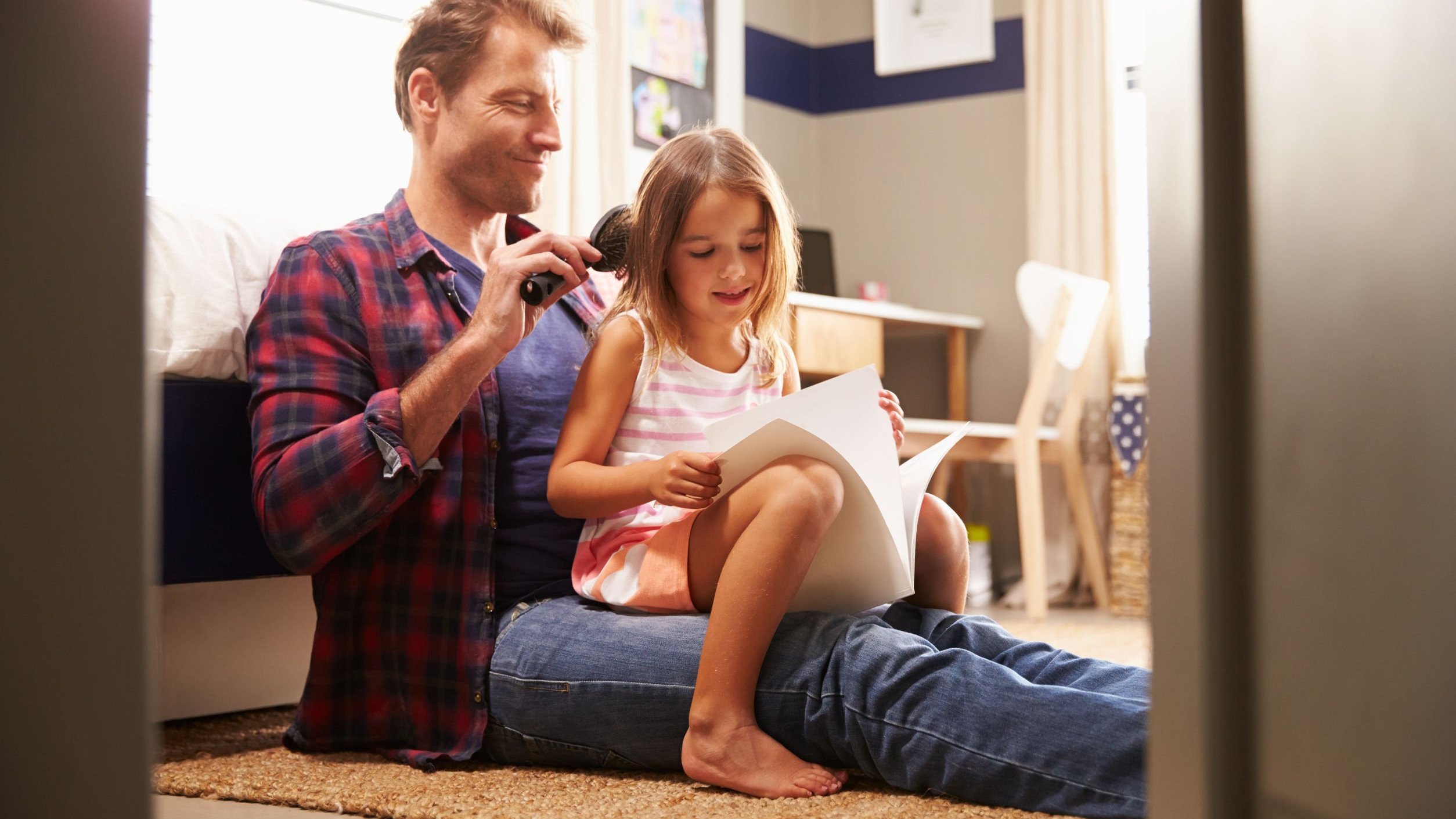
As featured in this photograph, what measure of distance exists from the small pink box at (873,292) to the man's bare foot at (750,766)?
8.55 feet

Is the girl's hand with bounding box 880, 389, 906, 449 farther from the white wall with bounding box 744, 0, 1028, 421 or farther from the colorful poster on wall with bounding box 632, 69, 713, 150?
the white wall with bounding box 744, 0, 1028, 421

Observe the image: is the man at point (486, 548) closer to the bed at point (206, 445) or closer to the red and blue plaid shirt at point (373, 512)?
the red and blue plaid shirt at point (373, 512)

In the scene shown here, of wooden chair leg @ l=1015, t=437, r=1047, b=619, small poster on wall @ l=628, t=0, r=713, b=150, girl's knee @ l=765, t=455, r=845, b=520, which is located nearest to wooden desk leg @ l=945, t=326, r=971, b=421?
wooden chair leg @ l=1015, t=437, r=1047, b=619

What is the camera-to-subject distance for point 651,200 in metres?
1.30

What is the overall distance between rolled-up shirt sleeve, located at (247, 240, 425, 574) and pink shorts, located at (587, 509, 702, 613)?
21cm

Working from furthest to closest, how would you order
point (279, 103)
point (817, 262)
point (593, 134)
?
1. point (817, 262)
2. point (593, 134)
3. point (279, 103)

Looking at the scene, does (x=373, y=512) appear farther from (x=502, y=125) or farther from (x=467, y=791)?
(x=502, y=125)

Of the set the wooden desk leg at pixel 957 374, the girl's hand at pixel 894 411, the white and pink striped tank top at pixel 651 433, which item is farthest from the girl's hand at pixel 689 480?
the wooden desk leg at pixel 957 374

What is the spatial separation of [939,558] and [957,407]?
7.73 ft

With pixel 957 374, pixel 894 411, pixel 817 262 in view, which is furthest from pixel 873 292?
pixel 894 411

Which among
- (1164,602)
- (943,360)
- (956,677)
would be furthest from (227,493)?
(943,360)

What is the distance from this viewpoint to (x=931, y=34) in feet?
12.1

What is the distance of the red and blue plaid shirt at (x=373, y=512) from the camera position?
1.18 m

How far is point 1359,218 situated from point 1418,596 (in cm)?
12
